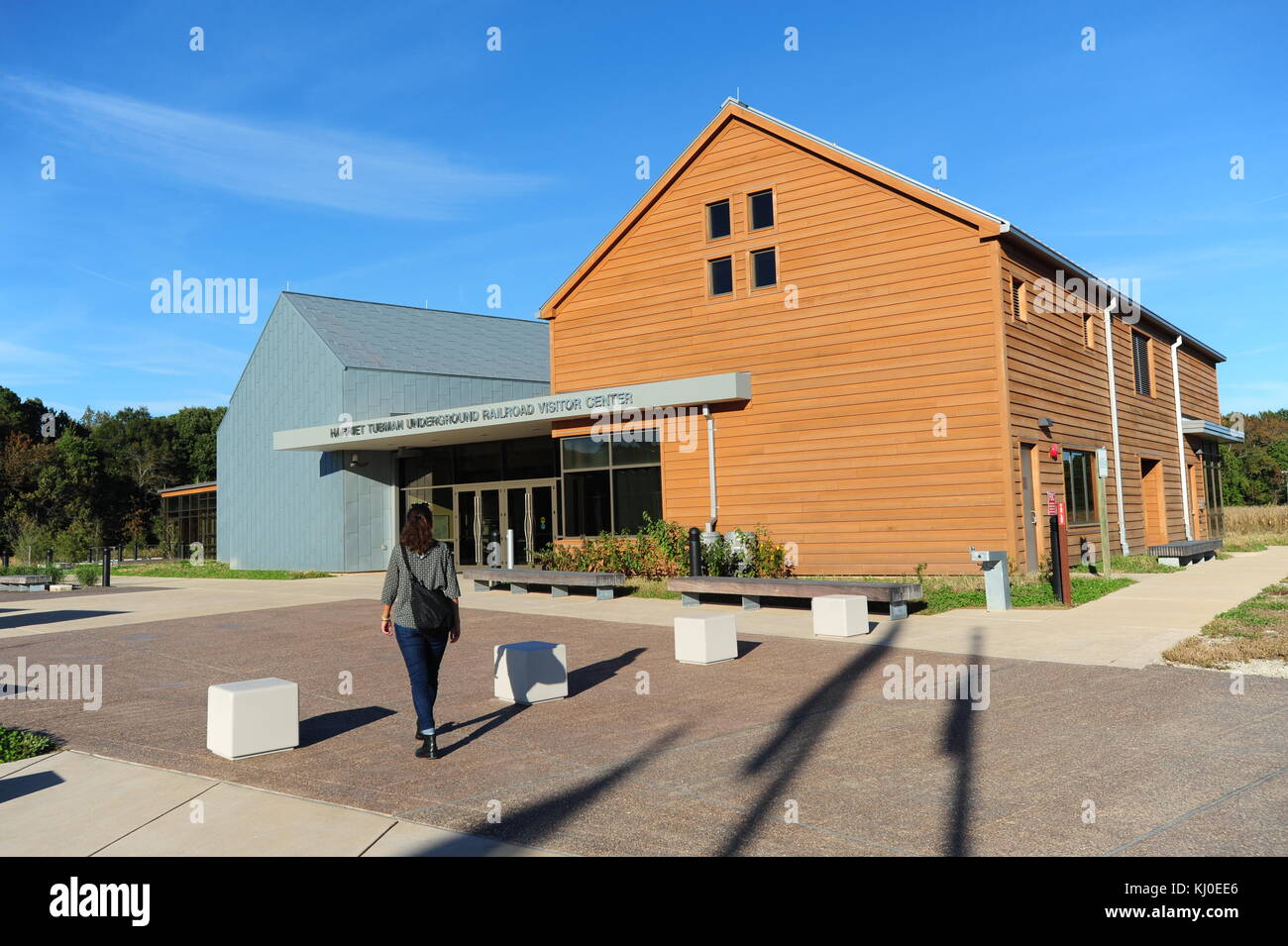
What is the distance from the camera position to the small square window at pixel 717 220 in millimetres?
20422

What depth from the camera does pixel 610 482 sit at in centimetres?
→ 2180

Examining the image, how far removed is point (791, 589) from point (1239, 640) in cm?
573

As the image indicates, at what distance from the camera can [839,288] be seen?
1848 cm

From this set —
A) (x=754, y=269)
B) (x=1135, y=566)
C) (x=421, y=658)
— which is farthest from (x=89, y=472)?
(x=421, y=658)

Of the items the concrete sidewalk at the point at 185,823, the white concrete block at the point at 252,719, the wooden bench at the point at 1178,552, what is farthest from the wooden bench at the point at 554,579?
the wooden bench at the point at 1178,552

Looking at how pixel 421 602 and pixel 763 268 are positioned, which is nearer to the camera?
pixel 421 602

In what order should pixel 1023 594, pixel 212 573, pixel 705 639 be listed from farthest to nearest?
pixel 212 573 → pixel 1023 594 → pixel 705 639

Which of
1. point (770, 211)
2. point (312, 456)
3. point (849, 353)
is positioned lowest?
point (312, 456)

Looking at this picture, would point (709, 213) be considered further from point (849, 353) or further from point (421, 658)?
point (421, 658)

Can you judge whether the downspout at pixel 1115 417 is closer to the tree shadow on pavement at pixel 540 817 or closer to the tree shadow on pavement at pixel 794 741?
the tree shadow on pavement at pixel 794 741
